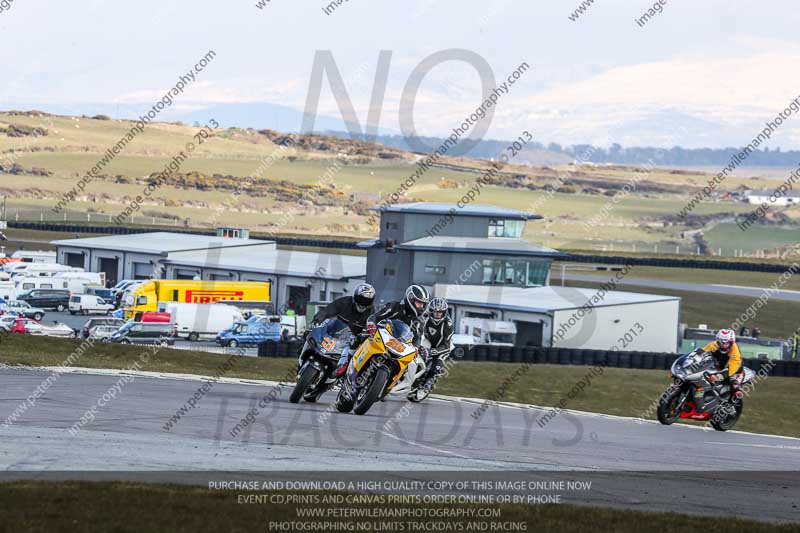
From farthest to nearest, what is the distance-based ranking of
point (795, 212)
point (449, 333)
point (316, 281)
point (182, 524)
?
point (795, 212) < point (316, 281) < point (449, 333) < point (182, 524)

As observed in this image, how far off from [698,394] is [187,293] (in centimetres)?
4221

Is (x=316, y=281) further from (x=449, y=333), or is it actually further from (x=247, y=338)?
(x=449, y=333)

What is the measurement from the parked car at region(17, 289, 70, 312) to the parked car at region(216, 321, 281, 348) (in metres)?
18.1

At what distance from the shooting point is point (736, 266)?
9281 cm

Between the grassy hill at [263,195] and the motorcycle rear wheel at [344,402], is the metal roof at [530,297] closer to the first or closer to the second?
the motorcycle rear wheel at [344,402]

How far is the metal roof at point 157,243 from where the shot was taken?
244ft

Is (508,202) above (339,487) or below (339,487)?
above

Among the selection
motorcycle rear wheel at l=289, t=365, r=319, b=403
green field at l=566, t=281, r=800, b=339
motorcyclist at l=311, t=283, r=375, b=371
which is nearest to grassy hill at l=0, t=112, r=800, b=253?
A: green field at l=566, t=281, r=800, b=339

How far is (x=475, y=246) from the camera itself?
60.5 m

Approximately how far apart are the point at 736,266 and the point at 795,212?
116 meters

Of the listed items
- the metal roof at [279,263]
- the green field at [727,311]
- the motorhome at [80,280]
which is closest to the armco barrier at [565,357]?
the green field at [727,311]

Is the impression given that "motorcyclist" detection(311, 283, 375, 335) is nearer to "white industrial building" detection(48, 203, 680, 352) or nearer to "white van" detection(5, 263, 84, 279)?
"white industrial building" detection(48, 203, 680, 352)

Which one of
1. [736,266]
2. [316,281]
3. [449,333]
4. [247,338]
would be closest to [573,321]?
[247,338]

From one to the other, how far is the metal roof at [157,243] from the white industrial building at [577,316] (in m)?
25.9
